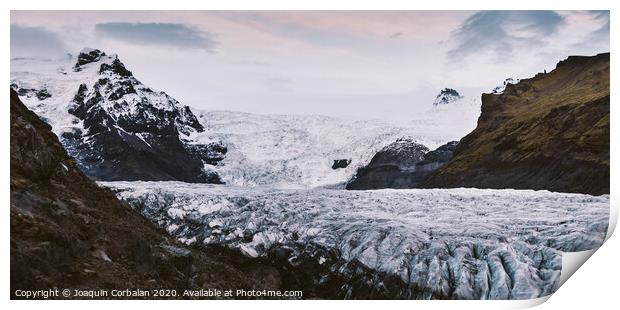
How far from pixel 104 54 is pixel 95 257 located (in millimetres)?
7707

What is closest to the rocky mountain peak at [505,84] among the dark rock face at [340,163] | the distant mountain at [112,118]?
the dark rock face at [340,163]

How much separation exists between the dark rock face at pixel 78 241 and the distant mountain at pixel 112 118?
4081 millimetres

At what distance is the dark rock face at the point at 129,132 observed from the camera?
19.1 metres

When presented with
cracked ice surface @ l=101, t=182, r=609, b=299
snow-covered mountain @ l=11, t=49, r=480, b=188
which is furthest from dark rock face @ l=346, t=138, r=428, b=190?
cracked ice surface @ l=101, t=182, r=609, b=299

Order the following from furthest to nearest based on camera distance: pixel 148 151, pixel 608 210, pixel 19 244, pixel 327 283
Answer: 1. pixel 148 151
2. pixel 608 210
3. pixel 327 283
4. pixel 19 244

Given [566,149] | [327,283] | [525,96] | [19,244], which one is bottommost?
[327,283]

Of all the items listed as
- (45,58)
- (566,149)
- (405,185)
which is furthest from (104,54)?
(566,149)

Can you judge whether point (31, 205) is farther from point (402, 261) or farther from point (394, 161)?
point (394, 161)

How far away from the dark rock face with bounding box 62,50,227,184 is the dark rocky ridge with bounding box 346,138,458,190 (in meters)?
Answer: 5.31

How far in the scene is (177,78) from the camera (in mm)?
18172

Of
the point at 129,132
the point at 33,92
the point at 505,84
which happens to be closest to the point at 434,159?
the point at 505,84

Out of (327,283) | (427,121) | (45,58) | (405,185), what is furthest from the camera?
(427,121)

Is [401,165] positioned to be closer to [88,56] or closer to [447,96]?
[447,96]

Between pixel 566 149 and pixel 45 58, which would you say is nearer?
pixel 45 58
